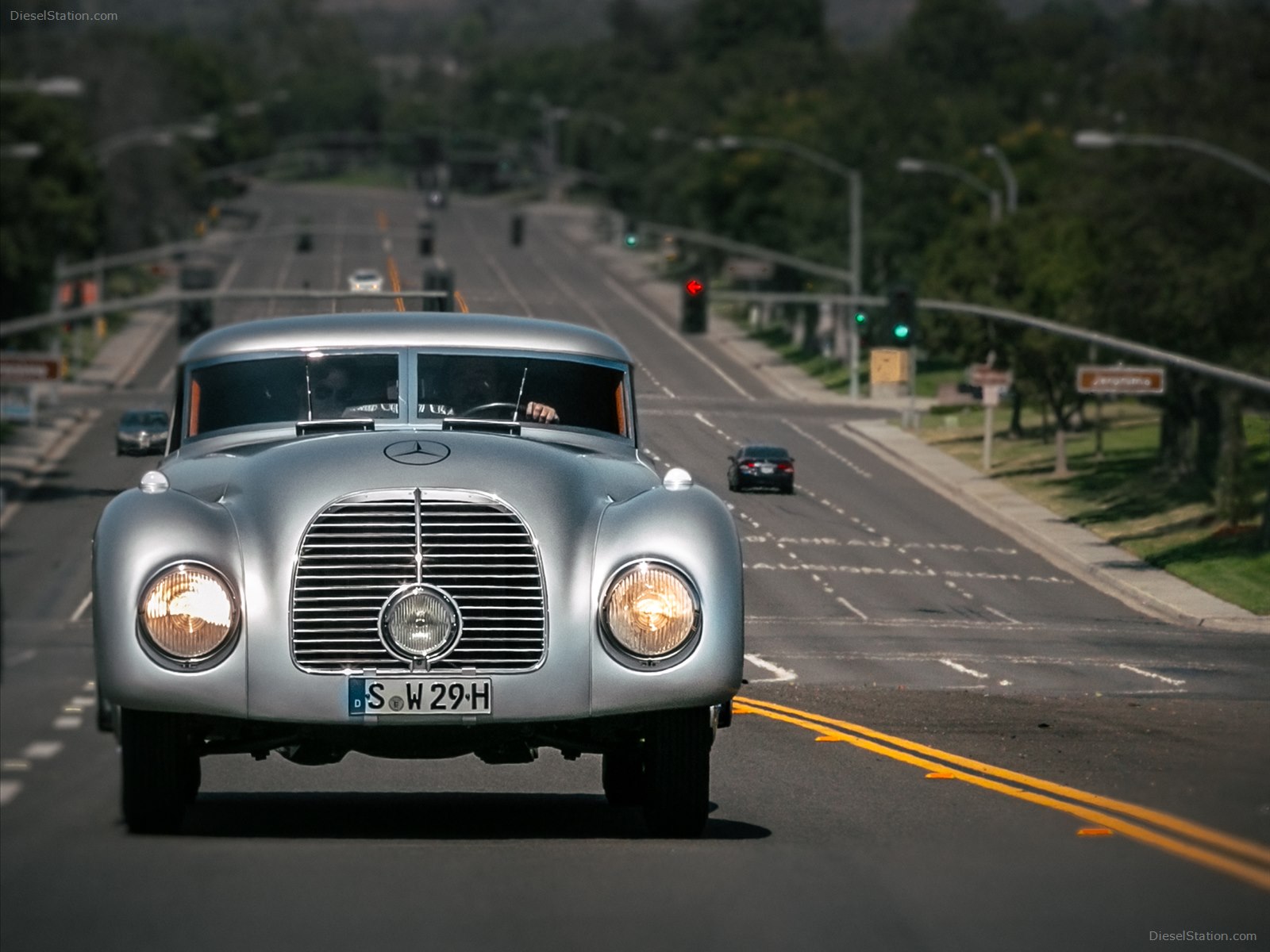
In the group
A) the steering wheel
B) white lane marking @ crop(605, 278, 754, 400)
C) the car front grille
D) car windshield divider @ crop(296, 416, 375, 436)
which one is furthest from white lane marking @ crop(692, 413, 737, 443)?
the car front grille

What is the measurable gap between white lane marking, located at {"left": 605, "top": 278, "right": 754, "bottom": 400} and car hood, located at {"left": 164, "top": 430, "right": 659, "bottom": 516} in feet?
56.1

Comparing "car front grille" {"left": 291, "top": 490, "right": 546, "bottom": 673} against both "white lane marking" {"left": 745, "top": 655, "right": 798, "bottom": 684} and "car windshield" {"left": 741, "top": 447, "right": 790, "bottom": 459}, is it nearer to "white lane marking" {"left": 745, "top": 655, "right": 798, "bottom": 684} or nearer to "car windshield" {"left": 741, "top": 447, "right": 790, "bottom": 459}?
"car windshield" {"left": 741, "top": 447, "right": 790, "bottom": 459}

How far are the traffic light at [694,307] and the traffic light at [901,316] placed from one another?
3.84m

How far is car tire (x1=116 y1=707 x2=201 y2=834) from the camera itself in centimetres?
921

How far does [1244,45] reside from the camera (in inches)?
2751

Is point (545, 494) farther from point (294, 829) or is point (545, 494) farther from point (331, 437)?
point (294, 829)

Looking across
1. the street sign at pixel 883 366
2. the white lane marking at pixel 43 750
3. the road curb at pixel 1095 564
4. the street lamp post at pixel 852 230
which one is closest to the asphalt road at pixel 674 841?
the white lane marking at pixel 43 750

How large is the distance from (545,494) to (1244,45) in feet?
213

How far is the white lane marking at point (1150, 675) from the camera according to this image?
27688 mm

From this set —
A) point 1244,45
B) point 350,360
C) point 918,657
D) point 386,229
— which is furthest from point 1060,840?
point 1244,45

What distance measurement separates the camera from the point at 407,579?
356 inches

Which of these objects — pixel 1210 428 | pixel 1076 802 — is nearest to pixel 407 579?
pixel 1076 802

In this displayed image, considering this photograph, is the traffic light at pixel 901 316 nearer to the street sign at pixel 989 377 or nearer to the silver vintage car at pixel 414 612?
the street sign at pixel 989 377

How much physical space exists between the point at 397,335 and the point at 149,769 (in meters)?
2.80
